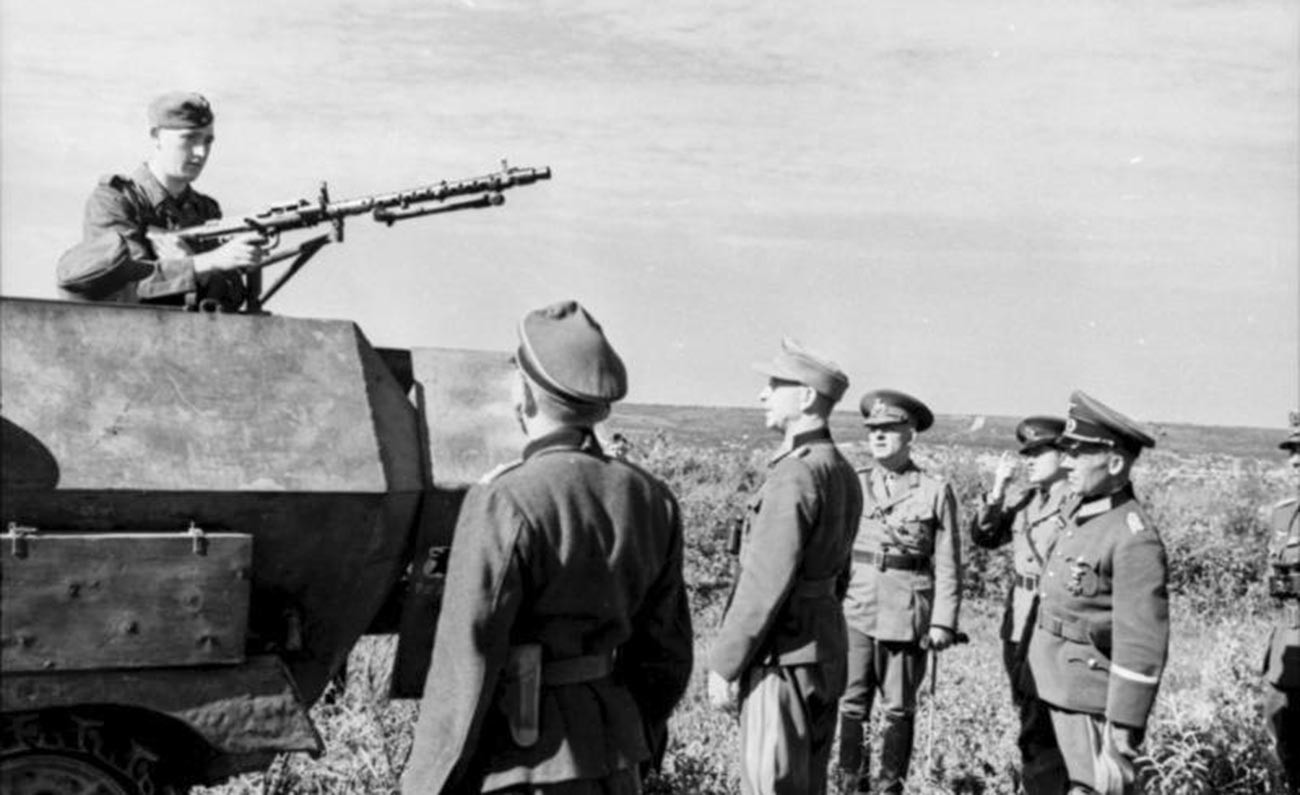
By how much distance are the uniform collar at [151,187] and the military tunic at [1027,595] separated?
12.2ft

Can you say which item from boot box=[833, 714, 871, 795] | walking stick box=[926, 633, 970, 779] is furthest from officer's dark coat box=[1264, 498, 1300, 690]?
boot box=[833, 714, 871, 795]

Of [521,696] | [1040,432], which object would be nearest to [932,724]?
[1040,432]

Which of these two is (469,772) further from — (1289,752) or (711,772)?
(1289,752)

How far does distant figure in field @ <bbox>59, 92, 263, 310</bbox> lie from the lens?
588 centimetres

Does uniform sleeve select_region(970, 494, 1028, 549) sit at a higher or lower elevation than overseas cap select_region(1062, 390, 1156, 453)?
lower

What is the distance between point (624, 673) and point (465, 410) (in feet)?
5.94

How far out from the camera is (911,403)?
341 inches

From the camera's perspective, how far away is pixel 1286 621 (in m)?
8.43

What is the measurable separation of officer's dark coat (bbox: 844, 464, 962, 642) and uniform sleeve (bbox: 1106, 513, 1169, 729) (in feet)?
6.99

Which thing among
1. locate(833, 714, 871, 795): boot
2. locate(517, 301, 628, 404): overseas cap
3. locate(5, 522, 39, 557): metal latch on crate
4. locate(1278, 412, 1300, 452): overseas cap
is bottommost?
locate(833, 714, 871, 795): boot

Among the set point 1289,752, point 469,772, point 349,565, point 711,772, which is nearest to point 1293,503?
point 1289,752


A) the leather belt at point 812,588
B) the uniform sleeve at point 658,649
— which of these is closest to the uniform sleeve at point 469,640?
the uniform sleeve at point 658,649

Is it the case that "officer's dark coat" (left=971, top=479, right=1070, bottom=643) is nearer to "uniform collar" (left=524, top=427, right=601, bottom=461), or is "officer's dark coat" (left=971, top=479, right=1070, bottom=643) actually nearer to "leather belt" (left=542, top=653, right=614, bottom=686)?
"leather belt" (left=542, top=653, right=614, bottom=686)

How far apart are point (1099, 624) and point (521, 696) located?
310cm
